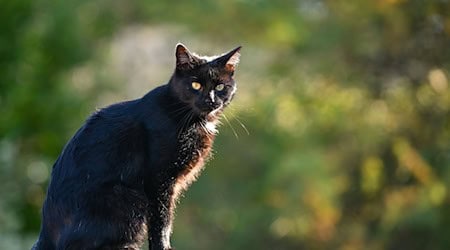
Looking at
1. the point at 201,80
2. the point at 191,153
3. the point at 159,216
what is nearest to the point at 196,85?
the point at 201,80

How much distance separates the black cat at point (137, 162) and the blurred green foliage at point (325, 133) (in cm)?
636

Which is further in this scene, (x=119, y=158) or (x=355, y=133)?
(x=355, y=133)

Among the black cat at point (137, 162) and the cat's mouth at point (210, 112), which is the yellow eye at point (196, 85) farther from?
the cat's mouth at point (210, 112)

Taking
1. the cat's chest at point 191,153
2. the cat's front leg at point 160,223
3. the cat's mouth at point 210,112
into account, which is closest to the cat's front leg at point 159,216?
the cat's front leg at point 160,223

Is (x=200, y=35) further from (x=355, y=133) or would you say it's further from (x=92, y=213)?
(x=92, y=213)

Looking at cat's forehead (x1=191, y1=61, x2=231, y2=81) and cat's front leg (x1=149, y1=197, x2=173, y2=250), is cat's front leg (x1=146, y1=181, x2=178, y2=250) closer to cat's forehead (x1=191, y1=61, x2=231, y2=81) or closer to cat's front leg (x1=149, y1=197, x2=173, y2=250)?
cat's front leg (x1=149, y1=197, x2=173, y2=250)

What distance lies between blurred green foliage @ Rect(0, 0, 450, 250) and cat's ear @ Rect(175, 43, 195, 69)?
639 centimetres

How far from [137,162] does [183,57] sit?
546 millimetres

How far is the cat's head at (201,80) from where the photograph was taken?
4695mm

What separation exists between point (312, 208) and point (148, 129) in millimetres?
7004

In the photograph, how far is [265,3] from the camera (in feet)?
39.1

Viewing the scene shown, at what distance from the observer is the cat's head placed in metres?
4.70

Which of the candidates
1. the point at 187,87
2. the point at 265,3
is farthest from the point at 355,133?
the point at 187,87

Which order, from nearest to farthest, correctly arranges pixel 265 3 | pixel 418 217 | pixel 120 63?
pixel 418 217 → pixel 265 3 → pixel 120 63
